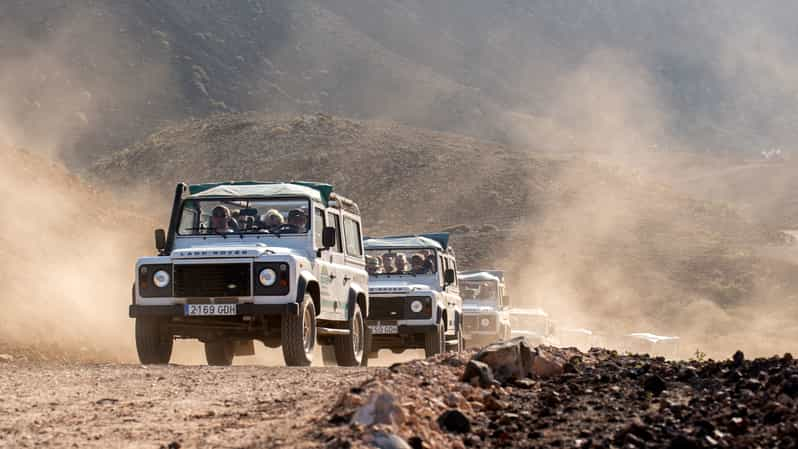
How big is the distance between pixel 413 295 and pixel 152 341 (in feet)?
20.9

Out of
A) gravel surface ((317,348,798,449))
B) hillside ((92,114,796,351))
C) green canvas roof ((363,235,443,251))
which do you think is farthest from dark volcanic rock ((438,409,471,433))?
hillside ((92,114,796,351))

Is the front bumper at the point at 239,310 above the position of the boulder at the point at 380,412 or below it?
above

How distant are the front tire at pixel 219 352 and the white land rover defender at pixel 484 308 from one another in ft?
38.6

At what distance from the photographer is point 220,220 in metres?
14.8

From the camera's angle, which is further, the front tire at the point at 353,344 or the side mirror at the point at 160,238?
the front tire at the point at 353,344

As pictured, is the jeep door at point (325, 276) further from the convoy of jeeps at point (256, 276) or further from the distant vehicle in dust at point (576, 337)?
the distant vehicle in dust at point (576, 337)

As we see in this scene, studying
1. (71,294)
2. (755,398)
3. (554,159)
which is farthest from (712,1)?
(755,398)

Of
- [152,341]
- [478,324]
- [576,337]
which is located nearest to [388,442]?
[152,341]

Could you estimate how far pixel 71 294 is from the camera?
2522 cm

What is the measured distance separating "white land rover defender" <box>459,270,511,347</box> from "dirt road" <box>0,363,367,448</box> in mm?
16581

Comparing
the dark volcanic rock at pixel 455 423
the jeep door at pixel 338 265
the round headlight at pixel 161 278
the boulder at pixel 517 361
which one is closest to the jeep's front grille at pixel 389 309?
the jeep door at pixel 338 265

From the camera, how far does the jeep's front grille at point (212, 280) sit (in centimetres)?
1340

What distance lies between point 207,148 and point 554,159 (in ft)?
77.7

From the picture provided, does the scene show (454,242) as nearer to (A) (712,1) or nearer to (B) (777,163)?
(B) (777,163)
